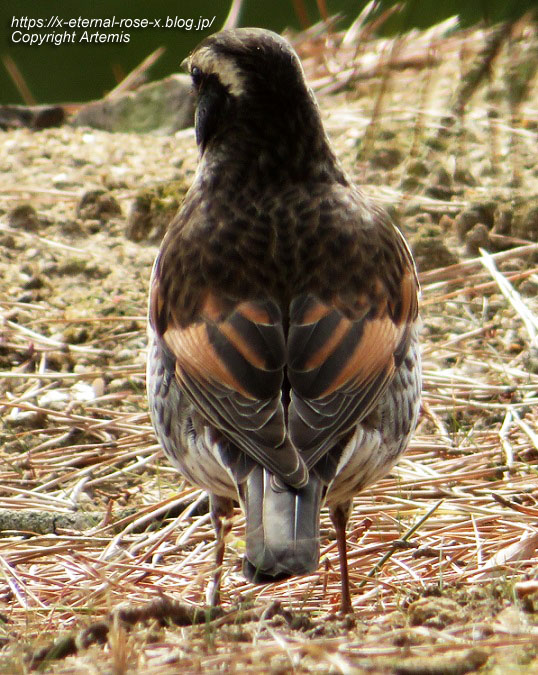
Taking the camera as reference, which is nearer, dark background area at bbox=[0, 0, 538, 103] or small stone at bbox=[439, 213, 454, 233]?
small stone at bbox=[439, 213, 454, 233]

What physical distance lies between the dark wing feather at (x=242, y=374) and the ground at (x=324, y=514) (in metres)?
0.54

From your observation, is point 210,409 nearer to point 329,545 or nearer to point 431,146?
point 329,545

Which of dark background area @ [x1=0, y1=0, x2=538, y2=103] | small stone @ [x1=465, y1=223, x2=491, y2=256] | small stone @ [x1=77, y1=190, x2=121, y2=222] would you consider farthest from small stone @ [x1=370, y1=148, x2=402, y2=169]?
dark background area @ [x1=0, y1=0, x2=538, y2=103]

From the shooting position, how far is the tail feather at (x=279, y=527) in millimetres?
3678

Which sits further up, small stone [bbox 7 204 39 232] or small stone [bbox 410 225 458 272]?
small stone [bbox 410 225 458 272]

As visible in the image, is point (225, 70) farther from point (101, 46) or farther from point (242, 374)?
point (101, 46)

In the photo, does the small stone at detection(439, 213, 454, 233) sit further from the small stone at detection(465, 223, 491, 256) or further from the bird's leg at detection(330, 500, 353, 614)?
the bird's leg at detection(330, 500, 353, 614)

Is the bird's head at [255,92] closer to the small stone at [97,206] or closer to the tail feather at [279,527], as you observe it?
the tail feather at [279,527]

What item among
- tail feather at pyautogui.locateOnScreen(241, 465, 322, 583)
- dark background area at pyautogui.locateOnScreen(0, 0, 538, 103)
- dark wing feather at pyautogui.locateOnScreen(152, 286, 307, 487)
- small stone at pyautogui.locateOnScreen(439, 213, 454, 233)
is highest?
dark wing feather at pyautogui.locateOnScreen(152, 286, 307, 487)

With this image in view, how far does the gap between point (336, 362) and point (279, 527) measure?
2.33 feet

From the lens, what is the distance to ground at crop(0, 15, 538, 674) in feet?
11.0

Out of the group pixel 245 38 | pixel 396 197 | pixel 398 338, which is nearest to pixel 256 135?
pixel 245 38

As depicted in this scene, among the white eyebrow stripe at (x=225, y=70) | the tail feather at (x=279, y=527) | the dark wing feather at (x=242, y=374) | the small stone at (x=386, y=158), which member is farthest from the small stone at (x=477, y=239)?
the tail feather at (x=279, y=527)

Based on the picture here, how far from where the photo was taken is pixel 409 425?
465 centimetres
